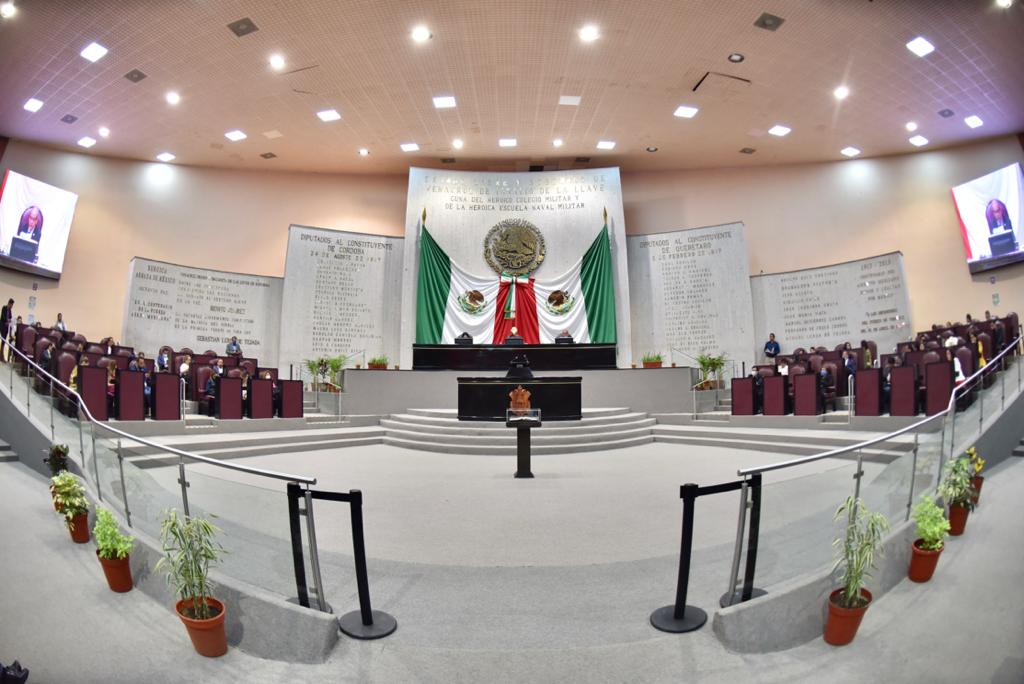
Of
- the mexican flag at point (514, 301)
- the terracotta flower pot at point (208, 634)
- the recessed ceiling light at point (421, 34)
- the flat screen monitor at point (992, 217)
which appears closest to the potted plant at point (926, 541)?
the terracotta flower pot at point (208, 634)

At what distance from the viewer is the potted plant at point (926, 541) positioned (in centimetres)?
344

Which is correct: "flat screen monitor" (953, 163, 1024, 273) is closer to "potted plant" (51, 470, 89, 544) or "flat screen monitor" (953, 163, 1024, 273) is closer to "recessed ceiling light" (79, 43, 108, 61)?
"potted plant" (51, 470, 89, 544)

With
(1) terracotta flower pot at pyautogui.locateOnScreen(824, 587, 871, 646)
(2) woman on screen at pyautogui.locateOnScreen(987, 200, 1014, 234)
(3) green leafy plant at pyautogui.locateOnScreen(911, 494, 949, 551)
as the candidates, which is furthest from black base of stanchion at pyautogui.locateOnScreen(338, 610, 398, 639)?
(2) woman on screen at pyautogui.locateOnScreen(987, 200, 1014, 234)

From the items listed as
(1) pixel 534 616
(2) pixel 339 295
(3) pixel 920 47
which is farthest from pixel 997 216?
(2) pixel 339 295

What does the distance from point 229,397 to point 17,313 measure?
7170 millimetres

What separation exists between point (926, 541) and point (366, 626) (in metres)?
3.40

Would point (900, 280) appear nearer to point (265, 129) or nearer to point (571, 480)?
point (571, 480)

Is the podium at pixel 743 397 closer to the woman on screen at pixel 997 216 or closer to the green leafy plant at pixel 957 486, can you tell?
the green leafy plant at pixel 957 486

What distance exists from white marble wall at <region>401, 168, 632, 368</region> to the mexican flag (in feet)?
0.95

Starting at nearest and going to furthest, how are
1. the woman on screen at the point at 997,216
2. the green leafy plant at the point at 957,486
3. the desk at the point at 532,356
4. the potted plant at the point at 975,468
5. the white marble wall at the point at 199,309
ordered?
the green leafy plant at the point at 957,486, the potted plant at the point at 975,468, the woman on screen at the point at 997,216, the desk at the point at 532,356, the white marble wall at the point at 199,309

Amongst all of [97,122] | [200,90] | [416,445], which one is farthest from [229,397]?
[97,122]

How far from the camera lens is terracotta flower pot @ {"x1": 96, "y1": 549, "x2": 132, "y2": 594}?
3.52 m

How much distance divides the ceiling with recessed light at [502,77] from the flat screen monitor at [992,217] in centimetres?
134

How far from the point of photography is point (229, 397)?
9.12m
